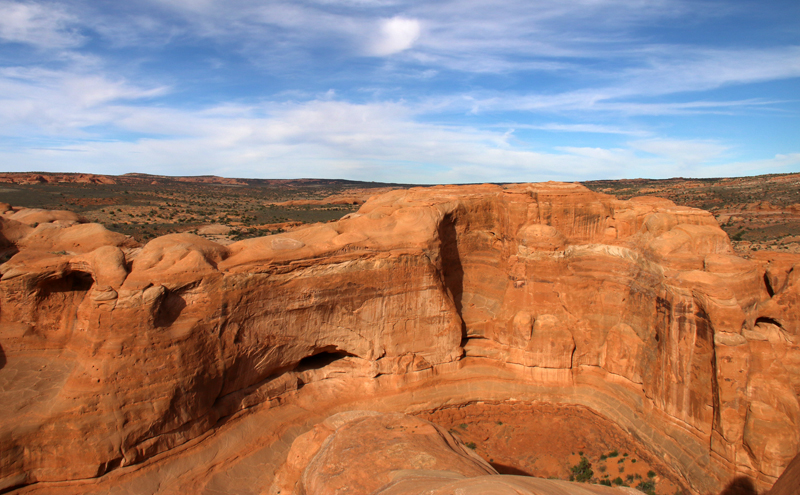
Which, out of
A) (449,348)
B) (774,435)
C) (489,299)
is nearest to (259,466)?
(449,348)

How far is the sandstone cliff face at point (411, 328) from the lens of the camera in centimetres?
1063

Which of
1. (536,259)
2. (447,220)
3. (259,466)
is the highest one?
(447,220)

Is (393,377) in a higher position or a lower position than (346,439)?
lower

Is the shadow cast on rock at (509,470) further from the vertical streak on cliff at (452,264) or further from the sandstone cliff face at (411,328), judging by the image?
the vertical streak on cliff at (452,264)

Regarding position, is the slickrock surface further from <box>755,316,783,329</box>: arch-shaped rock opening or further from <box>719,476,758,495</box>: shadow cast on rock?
<box>755,316,783,329</box>: arch-shaped rock opening

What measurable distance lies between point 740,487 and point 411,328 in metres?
9.94

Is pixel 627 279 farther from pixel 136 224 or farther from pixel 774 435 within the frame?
pixel 136 224

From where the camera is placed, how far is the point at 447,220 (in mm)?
16750

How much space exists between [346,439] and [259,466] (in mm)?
4167

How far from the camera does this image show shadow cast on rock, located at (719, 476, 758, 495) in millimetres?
10598

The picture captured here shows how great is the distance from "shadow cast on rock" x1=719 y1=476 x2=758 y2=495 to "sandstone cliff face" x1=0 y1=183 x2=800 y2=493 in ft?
0.78

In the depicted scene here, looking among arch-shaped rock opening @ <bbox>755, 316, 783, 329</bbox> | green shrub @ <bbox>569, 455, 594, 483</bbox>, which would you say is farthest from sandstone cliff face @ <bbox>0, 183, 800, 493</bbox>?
green shrub @ <bbox>569, 455, 594, 483</bbox>

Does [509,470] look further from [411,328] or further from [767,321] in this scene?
[767,321]

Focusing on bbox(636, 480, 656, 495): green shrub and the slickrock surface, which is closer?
the slickrock surface
